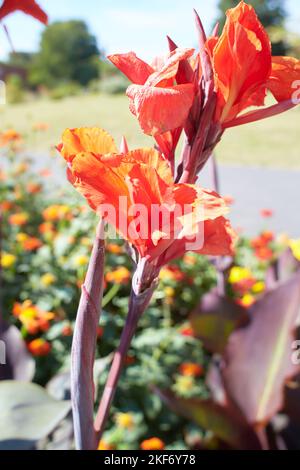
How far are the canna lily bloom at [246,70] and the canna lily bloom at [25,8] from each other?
14cm

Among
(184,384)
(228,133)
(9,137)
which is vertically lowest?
(228,133)

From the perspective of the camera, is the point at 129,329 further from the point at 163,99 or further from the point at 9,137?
the point at 9,137

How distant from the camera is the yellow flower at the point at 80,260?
48.4 inches

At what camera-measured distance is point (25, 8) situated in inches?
14.8

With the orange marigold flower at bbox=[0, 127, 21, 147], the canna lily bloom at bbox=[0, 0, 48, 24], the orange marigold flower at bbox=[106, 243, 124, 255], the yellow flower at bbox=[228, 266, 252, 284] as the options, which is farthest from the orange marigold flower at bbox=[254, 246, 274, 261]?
the canna lily bloom at bbox=[0, 0, 48, 24]

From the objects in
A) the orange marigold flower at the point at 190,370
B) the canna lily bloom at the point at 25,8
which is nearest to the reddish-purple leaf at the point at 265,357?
the canna lily bloom at the point at 25,8

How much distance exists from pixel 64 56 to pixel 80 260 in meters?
20.5

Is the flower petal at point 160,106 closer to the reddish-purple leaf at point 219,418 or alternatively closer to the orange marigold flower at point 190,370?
the reddish-purple leaf at point 219,418

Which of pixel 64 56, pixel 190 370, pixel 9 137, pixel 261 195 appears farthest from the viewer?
pixel 64 56

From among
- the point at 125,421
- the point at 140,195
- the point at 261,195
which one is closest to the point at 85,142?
the point at 140,195

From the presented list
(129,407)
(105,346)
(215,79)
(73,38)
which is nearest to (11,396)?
(215,79)

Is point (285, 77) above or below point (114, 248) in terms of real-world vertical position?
above

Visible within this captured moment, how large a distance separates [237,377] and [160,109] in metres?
0.14
